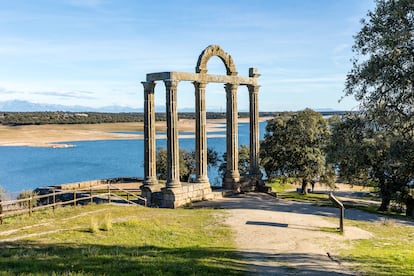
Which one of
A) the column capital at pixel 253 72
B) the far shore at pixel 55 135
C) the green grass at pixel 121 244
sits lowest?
the green grass at pixel 121 244

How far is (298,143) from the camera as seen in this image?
35.8 meters

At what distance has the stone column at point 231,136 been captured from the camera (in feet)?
79.9

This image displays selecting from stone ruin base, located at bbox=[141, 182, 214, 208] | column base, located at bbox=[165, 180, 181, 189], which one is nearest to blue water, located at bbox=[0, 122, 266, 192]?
stone ruin base, located at bbox=[141, 182, 214, 208]

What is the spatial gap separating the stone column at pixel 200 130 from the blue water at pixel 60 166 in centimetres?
2461

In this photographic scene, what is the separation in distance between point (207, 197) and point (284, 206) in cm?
418

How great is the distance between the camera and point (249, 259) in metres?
11.3

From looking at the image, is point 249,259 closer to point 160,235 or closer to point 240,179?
point 160,235

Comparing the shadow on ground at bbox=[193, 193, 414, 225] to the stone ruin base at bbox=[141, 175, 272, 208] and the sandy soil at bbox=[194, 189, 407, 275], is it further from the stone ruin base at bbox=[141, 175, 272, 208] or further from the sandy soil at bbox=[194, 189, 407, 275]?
the stone ruin base at bbox=[141, 175, 272, 208]

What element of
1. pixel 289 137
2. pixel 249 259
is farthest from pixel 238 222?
pixel 289 137

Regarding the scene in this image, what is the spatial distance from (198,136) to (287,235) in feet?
31.8

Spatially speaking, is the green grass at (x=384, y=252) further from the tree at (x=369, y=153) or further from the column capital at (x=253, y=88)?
the column capital at (x=253, y=88)

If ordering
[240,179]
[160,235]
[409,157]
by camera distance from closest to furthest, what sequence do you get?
[409,157], [160,235], [240,179]

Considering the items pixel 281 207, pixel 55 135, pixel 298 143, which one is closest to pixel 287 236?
pixel 281 207

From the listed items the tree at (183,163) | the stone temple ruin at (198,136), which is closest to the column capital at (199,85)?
the stone temple ruin at (198,136)
